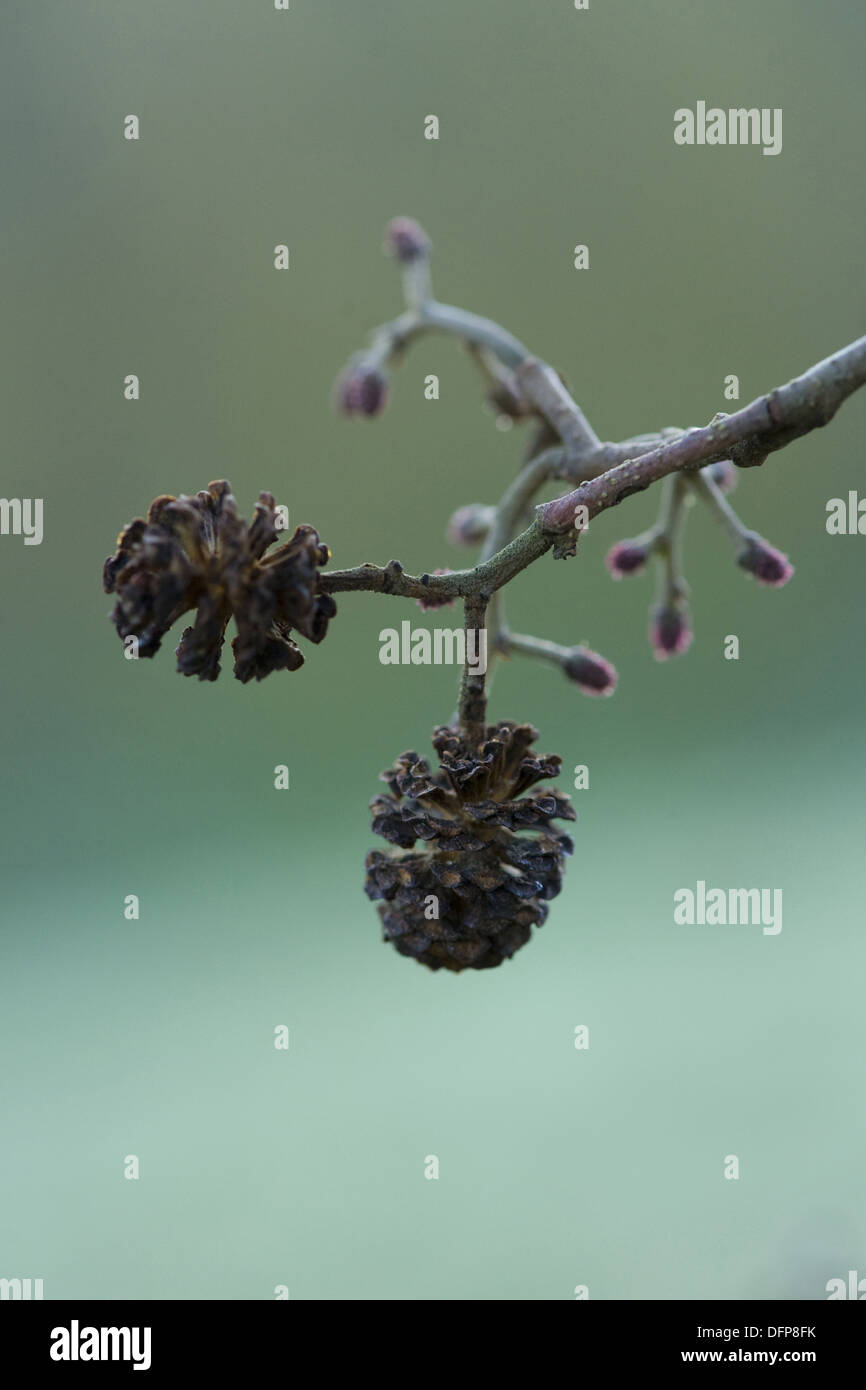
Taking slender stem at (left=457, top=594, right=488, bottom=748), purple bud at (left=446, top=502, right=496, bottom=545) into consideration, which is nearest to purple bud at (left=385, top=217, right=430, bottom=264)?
purple bud at (left=446, top=502, right=496, bottom=545)

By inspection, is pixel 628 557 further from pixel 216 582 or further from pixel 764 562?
pixel 216 582

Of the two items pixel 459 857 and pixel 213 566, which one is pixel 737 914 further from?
pixel 213 566

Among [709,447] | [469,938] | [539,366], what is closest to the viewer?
[709,447]

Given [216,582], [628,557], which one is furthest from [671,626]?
[216,582]

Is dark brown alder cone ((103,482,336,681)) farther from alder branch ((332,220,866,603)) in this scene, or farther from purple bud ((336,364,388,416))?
purple bud ((336,364,388,416))

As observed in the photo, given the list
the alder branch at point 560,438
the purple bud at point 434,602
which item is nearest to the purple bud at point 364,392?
the alder branch at point 560,438

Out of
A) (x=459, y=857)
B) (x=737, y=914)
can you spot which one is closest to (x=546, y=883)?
(x=459, y=857)

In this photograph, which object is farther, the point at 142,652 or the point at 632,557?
the point at 632,557
